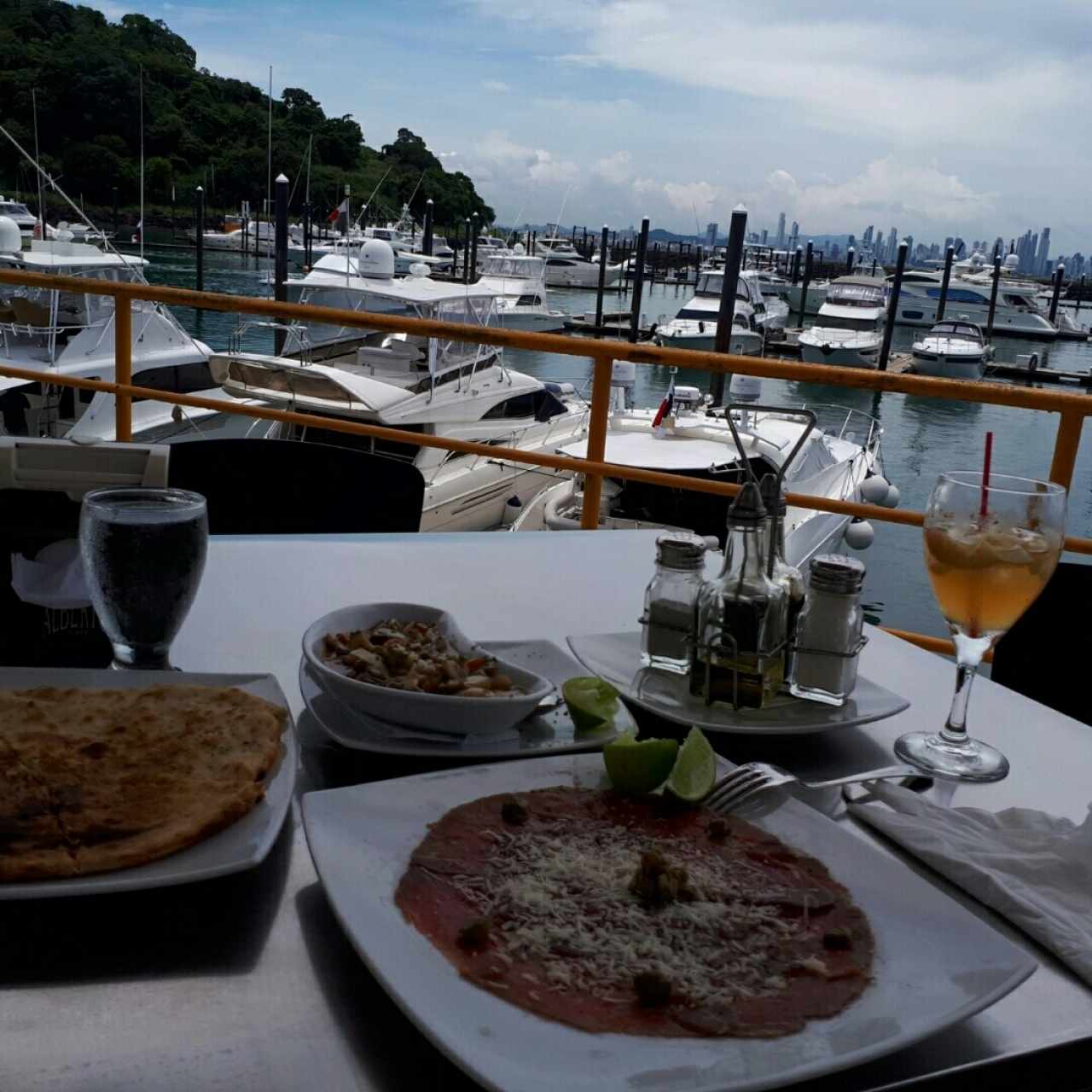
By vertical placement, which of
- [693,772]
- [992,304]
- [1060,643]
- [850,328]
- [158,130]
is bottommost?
[850,328]

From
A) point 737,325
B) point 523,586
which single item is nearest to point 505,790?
point 523,586

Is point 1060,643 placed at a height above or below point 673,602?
below

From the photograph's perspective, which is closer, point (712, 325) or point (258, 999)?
point (258, 999)

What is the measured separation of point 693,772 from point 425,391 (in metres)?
10.2

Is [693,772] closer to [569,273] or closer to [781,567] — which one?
[781,567]

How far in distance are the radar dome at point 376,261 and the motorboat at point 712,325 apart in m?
15.2

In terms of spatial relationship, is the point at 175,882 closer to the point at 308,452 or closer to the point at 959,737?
the point at 959,737

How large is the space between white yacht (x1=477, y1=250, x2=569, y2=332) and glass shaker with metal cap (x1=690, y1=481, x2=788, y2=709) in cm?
2139

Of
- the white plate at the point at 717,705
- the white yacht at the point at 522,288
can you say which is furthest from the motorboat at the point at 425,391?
the white yacht at the point at 522,288

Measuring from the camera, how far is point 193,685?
0.83 m

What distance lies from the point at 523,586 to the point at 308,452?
731 millimetres

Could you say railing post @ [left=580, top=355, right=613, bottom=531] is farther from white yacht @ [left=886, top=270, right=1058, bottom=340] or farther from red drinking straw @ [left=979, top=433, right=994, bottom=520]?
white yacht @ [left=886, top=270, right=1058, bottom=340]

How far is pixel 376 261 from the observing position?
12.6 metres

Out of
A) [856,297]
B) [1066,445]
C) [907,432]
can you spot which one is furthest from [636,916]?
[856,297]
